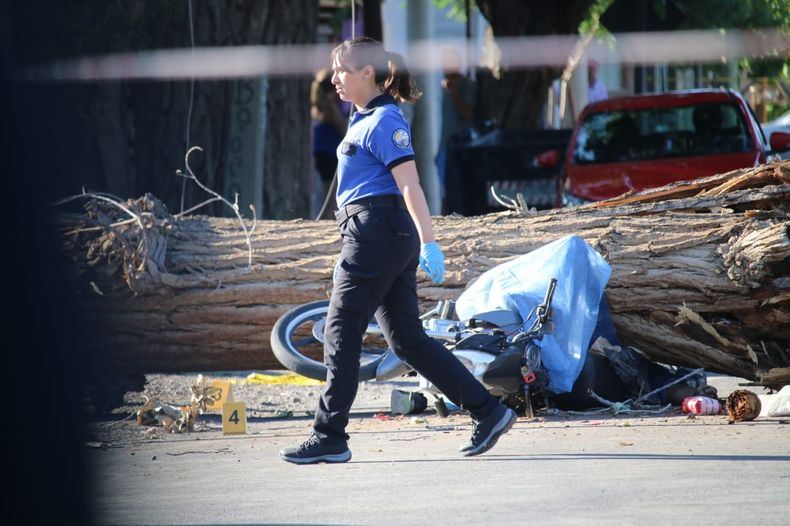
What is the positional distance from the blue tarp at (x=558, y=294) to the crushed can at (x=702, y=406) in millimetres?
622

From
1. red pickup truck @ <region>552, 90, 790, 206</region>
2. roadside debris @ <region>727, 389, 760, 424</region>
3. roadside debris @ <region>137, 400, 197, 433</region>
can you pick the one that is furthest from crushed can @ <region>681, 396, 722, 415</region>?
red pickup truck @ <region>552, 90, 790, 206</region>

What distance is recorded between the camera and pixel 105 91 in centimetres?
1173

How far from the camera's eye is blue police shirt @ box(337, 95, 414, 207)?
556 centimetres

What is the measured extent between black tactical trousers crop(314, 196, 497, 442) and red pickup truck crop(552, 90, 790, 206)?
6779 millimetres

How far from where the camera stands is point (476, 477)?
5359 millimetres

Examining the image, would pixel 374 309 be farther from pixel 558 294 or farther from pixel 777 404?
pixel 777 404

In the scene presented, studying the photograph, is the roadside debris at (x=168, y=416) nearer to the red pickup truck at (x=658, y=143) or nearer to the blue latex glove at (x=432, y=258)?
the blue latex glove at (x=432, y=258)

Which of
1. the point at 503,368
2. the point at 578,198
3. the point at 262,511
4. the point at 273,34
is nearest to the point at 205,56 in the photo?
the point at 273,34

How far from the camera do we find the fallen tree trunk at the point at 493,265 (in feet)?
24.6

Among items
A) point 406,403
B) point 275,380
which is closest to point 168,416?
point 406,403

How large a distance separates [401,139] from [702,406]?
249 centimetres

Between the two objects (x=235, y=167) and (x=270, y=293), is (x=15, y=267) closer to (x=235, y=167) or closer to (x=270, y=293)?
(x=270, y=293)

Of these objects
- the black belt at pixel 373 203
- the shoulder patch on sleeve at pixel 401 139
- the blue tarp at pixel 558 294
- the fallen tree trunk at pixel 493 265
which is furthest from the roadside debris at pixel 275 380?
the shoulder patch on sleeve at pixel 401 139

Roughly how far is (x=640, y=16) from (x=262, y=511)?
525 inches
